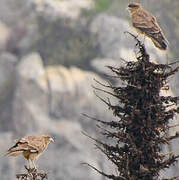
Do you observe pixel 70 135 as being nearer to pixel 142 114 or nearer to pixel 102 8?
pixel 102 8

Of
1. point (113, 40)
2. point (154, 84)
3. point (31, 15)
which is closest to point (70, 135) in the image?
point (113, 40)

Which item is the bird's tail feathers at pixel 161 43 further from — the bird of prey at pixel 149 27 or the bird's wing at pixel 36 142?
the bird's wing at pixel 36 142

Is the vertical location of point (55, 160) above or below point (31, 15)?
below

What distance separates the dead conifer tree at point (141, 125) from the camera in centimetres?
948

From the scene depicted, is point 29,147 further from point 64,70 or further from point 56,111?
point 64,70

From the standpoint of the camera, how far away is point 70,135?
1657 inches

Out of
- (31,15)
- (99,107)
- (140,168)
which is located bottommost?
(140,168)

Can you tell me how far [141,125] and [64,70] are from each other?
3628 cm

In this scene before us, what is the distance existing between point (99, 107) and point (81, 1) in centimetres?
1245

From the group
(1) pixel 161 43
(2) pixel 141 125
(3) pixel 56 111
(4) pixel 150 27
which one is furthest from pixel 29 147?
(3) pixel 56 111

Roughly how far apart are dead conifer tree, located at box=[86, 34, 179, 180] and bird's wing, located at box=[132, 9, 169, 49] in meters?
5.39

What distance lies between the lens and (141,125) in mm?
9633

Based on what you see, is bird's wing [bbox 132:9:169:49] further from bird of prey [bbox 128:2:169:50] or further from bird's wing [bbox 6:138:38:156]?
bird's wing [bbox 6:138:38:156]

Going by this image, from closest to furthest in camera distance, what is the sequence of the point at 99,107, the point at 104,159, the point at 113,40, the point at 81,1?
1. the point at 104,159
2. the point at 99,107
3. the point at 113,40
4. the point at 81,1
